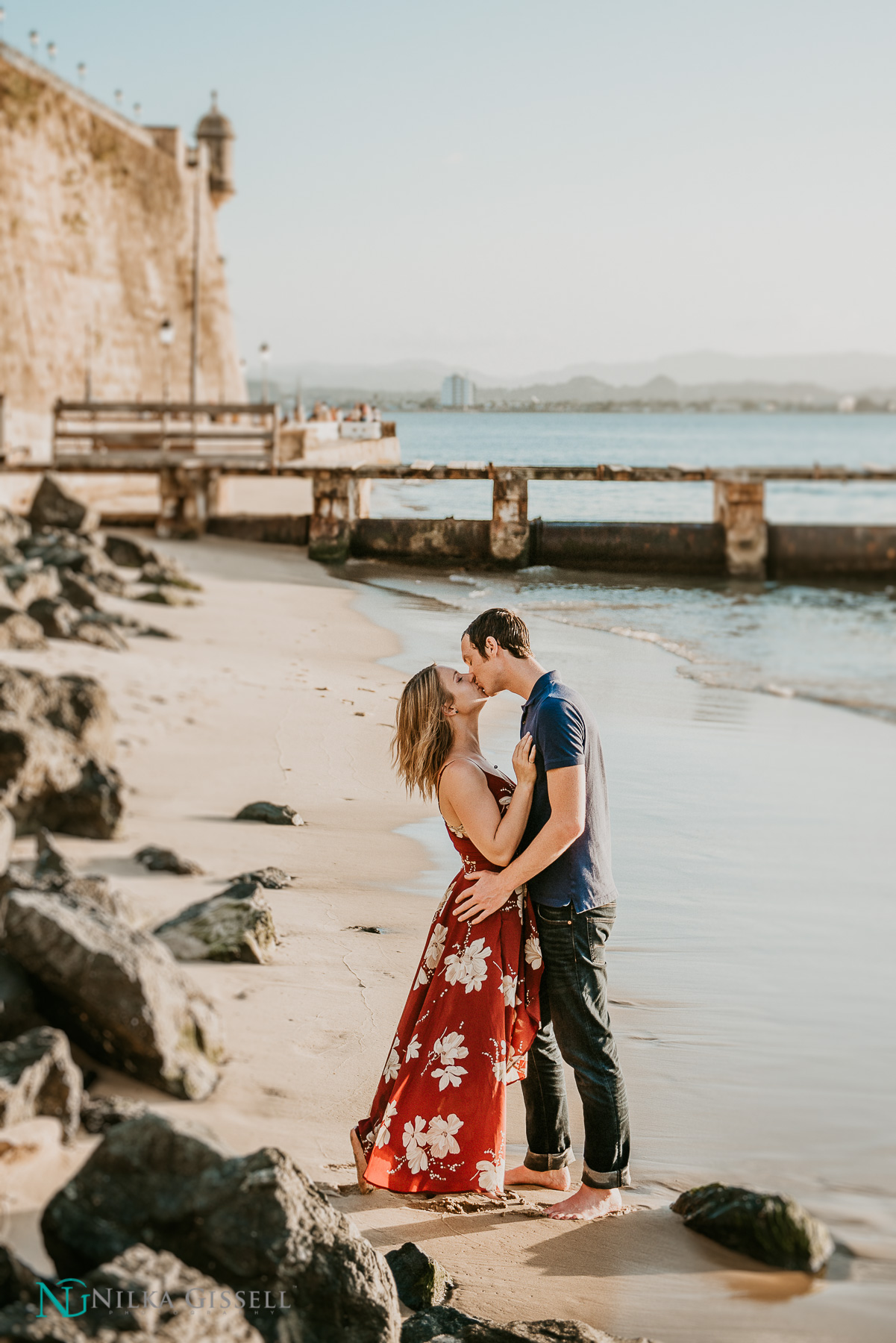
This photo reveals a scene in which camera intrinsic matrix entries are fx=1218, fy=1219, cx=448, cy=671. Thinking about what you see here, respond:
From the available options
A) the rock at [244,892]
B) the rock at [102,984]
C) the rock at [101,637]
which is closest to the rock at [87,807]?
the rock at [244,892]

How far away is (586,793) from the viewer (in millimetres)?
2266

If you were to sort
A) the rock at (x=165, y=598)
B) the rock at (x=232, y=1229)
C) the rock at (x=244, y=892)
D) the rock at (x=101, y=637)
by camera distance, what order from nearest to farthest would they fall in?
1. the rock at (x=232, y=1229)
2. the rock at (x=244, y=892)
3. the rock at (x=101, y=637)
4. the rock at (x=165, y=598)

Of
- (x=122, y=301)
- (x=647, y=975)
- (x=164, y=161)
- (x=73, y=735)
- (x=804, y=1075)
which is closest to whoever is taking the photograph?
(x=804, y=1075)

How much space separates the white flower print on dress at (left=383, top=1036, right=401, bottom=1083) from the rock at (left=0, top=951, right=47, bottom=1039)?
69cm

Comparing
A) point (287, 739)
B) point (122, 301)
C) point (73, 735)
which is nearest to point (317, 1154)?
point (73, 735)

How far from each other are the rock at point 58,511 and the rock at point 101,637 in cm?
432

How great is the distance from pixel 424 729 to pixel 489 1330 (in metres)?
1.01

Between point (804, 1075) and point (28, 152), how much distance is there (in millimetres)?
24366

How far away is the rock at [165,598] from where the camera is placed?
747 cm

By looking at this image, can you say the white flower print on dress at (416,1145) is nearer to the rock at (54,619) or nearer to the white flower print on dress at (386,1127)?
the white flower print on dress at (386,1127)

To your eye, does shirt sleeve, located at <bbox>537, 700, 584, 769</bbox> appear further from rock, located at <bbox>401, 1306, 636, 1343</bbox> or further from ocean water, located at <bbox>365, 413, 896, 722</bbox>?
ocean water, located at <bbox>365, 413, 896, 722</bbox>

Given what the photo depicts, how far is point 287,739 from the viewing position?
184 inches

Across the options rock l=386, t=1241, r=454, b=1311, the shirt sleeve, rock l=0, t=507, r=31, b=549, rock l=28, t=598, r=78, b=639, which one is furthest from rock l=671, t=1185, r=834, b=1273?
rock l=0, t=507, r=31, b=549

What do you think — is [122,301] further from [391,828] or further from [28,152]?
[391,828]
